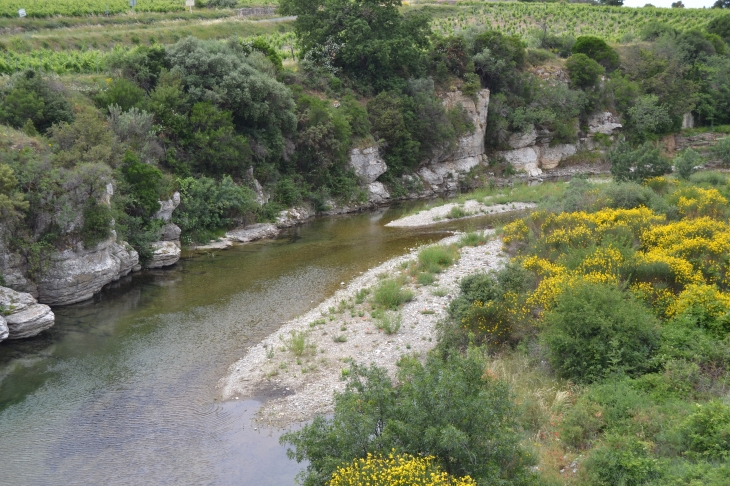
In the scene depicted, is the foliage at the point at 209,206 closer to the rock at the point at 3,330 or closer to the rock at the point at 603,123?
the rock at the point at 3,330

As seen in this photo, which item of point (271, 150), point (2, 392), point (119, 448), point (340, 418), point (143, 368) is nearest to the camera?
point (340, 418)

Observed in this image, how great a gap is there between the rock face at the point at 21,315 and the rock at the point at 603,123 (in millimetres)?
61135

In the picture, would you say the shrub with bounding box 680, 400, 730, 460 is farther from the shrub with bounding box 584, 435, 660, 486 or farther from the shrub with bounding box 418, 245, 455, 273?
the shrub with bounding box 418, 245, 455, 273

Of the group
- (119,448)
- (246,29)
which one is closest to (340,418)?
(119,448)

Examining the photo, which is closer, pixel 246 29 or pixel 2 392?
pixel 2 392

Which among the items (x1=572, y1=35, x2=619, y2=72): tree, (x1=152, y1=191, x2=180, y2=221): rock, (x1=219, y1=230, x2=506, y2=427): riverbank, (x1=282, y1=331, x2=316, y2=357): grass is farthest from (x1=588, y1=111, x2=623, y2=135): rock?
(x1=282, y1=331, x2=316, y2=357): grass

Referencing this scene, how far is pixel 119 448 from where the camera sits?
1642 cm

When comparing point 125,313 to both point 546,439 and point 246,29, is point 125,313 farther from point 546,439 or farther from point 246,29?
point 246,29

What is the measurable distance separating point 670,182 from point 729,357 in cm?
2379

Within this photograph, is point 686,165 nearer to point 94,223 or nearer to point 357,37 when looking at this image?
point 357,37

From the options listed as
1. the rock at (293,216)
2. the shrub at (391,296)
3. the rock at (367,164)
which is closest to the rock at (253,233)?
the rock at (293,216)

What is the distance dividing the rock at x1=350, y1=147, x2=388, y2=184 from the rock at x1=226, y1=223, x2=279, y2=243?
Result: 477 inches

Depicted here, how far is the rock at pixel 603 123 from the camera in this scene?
68.9m

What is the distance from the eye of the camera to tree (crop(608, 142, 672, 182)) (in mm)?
39625
